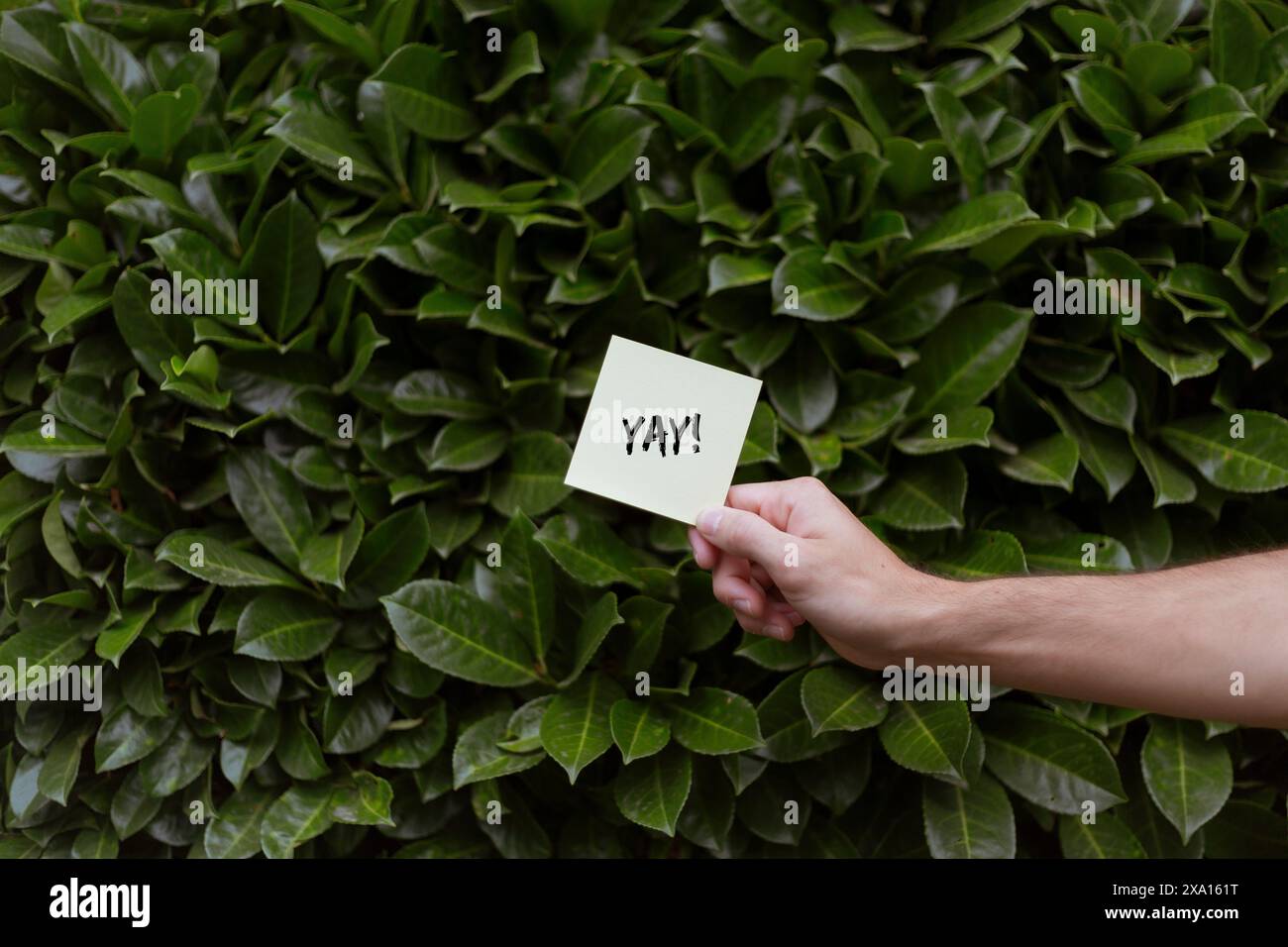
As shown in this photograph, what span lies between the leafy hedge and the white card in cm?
22

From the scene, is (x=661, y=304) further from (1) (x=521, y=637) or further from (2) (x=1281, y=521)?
(2) (x=1281, y=521)

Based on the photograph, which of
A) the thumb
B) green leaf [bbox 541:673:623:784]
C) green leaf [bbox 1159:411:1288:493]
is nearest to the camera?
the thumb

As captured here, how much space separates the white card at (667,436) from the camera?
1327mm

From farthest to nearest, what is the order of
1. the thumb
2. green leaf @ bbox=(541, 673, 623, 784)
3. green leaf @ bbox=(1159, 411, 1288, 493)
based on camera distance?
green leaf @ bbox=(1159, 411, 1288, 493) → green leaf @ bbox=(541, 673, 623, 784) → the thumb

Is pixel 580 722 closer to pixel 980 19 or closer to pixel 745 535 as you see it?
pixel 745 535

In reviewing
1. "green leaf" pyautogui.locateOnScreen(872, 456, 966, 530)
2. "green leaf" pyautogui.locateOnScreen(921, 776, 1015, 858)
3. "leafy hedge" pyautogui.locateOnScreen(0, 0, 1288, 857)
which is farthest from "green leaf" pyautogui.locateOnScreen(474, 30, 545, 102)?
"green leaf" pyautogui.locateOnScreen(921, 776, 1015, 858)

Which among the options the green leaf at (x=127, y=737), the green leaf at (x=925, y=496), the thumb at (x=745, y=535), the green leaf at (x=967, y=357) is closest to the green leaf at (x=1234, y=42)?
the green leaf at (x=967, y=357)

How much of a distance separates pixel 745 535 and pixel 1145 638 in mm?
556

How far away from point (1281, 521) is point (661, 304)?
116cm

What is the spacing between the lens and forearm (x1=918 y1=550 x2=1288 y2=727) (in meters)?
1.28

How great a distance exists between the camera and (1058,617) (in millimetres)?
1312

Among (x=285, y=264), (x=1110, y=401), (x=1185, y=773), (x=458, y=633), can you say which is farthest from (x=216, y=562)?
(x=1185, y=773)

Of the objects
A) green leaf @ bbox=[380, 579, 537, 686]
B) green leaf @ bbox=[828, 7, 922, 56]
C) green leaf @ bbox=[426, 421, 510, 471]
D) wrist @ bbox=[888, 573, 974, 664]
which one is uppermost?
green leaf @ bbox=[828, 7, 922, 56]

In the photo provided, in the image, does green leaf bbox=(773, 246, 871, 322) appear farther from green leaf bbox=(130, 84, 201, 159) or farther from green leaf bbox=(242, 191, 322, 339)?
green leaf bbox=(130, 84, 201, 159)
